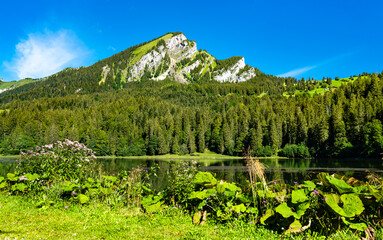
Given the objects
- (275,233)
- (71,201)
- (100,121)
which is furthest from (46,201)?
(100,121)

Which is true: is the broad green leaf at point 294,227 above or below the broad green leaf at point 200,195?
below

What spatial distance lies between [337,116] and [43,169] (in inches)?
4179

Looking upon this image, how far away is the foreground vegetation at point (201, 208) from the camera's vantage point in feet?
16.8

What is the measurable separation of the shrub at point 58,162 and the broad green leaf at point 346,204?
9169mm

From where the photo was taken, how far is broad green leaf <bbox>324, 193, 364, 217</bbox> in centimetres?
470

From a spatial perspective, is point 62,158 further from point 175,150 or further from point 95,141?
point 95,141

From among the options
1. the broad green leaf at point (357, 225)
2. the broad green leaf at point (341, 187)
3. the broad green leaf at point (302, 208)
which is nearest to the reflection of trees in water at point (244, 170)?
the broad green leaf at point (302, 208)

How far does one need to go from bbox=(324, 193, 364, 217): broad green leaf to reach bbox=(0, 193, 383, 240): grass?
0.55m

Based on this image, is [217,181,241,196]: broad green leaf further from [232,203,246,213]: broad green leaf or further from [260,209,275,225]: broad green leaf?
[260,209,275,225]: broad green leaf

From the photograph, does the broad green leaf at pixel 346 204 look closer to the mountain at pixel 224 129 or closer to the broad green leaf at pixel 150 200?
the broad green leaf at pixel 150 200

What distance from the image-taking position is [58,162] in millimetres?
10492

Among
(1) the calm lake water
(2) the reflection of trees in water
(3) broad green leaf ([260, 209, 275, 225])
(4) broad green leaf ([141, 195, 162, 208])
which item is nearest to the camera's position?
(3) broad green leaf ([260, 209, 275, 225])

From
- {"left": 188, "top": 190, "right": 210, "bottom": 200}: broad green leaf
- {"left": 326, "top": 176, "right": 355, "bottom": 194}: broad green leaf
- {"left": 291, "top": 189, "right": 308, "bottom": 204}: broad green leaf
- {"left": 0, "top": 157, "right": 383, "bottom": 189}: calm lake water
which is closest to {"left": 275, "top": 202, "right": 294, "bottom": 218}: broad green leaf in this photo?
{"left": 291, "top": 189, "right": 308, "bottom": 204}: broad green leaf

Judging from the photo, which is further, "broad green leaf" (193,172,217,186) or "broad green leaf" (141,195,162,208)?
"broad green leaf" (141,195,162,208)
